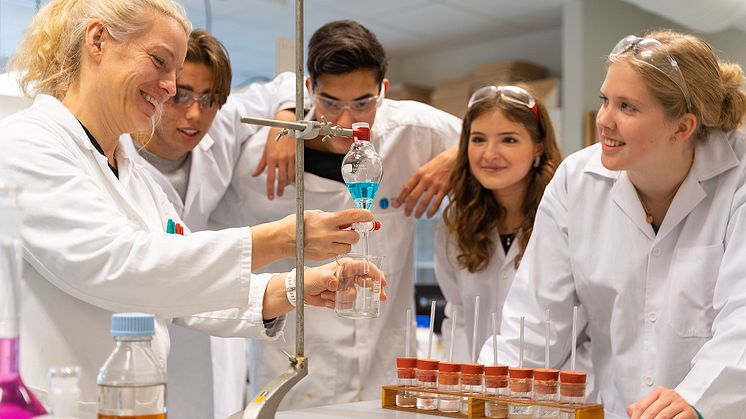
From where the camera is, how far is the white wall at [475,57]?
21.4 ft

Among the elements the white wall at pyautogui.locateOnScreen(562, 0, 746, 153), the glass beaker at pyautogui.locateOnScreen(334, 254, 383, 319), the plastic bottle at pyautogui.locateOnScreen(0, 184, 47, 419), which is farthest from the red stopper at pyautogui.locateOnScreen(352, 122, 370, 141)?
the white wall at pyautogui.locateOnScreen(562, 0, 746, 153)

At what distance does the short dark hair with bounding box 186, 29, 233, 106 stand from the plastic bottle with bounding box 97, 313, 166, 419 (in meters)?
1.43

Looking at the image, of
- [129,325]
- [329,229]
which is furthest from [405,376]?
[129,325]

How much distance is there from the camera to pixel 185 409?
2473mm

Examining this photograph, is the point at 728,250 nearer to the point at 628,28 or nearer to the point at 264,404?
the point at 264,404

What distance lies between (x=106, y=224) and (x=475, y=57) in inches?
233

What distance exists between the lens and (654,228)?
6.40ft

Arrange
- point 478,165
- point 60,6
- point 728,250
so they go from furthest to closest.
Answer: point 478,165, point 728,250, point 60,6

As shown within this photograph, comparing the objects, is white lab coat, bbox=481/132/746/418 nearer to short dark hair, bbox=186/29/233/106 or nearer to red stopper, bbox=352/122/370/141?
red stopper, bbox=352/122/370/141

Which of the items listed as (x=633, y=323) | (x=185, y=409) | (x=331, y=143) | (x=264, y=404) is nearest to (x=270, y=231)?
(x=264, y=404)

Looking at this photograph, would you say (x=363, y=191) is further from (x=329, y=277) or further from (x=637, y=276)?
(x=637, y=276)

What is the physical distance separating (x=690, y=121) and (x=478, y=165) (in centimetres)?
69

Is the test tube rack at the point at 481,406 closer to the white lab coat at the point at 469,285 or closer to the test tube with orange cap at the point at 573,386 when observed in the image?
the test tube with orange cap at the point at 573,386

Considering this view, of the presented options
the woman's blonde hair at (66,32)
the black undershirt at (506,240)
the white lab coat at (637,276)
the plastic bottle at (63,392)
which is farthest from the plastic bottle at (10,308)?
the black undershirt at (506,240)
